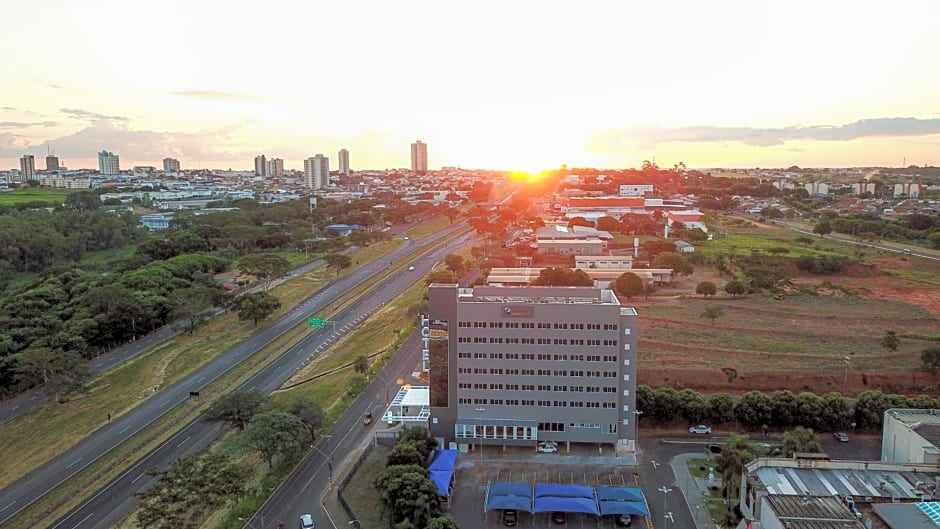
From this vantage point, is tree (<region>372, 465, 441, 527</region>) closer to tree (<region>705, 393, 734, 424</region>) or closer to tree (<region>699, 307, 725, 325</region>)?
tree (<region>705, 393, 734, 424</region>)

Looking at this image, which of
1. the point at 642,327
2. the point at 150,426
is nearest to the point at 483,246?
the point at 642,327

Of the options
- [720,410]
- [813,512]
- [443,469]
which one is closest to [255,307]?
[443,469]

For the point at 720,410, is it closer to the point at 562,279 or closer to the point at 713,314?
the point at 713,314

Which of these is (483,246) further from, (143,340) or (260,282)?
(143,340)

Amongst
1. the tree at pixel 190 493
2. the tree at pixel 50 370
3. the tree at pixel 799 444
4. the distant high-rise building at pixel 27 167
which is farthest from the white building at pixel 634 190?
the distant high-rise building at pixel 27 167

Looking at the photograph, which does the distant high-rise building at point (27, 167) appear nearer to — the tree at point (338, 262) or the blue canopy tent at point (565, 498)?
the tree at point (338, 262)

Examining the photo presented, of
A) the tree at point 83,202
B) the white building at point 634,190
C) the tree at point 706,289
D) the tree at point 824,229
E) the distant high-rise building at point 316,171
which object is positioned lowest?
the tree at point 706,289
